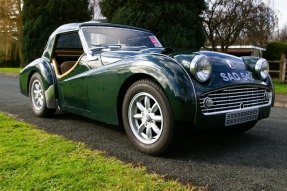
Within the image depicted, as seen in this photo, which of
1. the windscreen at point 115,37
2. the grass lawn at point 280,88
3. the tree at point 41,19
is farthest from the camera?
the tree at point 41,19

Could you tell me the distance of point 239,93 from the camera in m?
2.89

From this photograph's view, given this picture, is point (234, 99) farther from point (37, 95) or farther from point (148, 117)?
point (37, 95)

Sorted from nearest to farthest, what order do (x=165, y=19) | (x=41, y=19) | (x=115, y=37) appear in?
(x=115, y=37) < (x=165, y=19) < (x=41, y=19)

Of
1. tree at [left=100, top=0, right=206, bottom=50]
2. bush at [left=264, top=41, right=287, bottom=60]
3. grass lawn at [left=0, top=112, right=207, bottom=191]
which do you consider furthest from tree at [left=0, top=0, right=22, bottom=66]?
grass lawn at [left=0, top=112, right=207, bottom=191]

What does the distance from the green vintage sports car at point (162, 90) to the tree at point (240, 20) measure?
12.7m

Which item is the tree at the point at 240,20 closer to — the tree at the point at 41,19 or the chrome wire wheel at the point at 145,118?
the tree at the point at 41,19

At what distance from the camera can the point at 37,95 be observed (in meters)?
4.85

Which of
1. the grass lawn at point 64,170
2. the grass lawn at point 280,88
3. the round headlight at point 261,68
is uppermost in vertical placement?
the round headlight at point 261,68

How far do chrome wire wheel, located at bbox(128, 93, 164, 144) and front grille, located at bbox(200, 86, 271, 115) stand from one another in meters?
0.48

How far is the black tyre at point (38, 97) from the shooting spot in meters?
4.59

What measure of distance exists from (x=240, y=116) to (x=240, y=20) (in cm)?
1450

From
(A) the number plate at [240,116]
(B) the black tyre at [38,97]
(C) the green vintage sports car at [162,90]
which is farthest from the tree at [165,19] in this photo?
(A) the number plate at [240,116]

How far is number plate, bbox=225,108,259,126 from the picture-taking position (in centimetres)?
278

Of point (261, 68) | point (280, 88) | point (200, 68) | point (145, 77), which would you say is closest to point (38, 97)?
point (145, 77)
